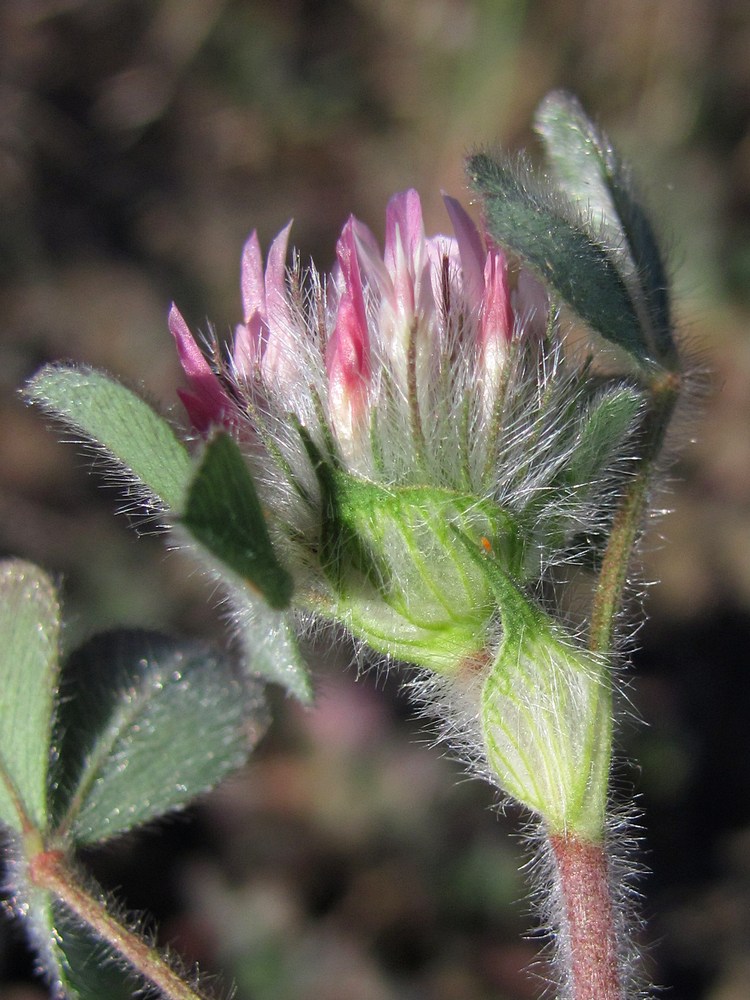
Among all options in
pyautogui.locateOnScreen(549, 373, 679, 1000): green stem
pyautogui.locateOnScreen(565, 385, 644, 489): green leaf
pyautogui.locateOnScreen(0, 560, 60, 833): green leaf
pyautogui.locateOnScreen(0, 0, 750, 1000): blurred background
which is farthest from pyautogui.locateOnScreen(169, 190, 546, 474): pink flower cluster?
pyautogui.locateOnScreen(0, 0, 750, 1000): blurred background

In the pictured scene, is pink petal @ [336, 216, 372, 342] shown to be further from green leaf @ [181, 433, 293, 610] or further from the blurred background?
the blurred background

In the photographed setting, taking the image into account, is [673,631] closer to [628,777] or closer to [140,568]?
[628,777]

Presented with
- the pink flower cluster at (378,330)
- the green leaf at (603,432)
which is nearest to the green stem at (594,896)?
the green leaf at (603,432)

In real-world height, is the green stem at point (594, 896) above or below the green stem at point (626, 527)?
below

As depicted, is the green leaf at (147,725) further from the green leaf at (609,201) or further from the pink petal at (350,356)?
the green leaf at (609,201)

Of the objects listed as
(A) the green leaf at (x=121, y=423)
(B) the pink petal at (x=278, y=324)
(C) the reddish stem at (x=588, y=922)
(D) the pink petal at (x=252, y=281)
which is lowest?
(C) the reddish stem at (x=588, y=922)

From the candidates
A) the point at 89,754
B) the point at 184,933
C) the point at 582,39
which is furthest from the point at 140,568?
the point at 582,39

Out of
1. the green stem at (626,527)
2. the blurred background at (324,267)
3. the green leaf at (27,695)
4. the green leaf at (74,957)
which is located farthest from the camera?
the blurred background at (324,267)
